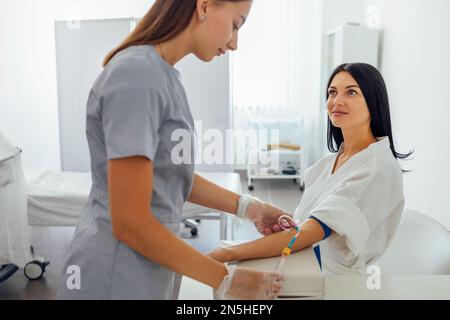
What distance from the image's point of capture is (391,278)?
3.06 ft

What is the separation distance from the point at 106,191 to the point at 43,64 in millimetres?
3722

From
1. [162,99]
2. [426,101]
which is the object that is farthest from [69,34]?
[162,99]

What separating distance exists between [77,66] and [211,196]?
276 cm

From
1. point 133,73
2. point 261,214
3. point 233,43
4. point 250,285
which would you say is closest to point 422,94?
point 261,214

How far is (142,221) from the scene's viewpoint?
2.05ft

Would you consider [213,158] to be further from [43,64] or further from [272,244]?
[272,244]

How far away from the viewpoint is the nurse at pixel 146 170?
2.03 feet

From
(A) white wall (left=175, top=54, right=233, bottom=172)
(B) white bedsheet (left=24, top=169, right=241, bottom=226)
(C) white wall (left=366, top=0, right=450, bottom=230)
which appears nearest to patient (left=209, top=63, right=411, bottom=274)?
(B) white bedsheet (left=24, top=169, right=241, bottom=226)

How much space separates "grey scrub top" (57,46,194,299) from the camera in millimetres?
622

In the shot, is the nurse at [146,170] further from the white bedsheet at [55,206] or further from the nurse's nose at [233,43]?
the white bedsheet at [55,206]

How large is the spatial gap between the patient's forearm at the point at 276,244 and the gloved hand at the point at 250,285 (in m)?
0.22

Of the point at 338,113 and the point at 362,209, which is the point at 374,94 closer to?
the point at 338,113

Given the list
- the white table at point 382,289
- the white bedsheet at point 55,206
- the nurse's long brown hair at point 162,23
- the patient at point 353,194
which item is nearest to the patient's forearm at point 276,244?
the patient at point 353,194

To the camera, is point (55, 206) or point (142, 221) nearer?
point (142, 221)
